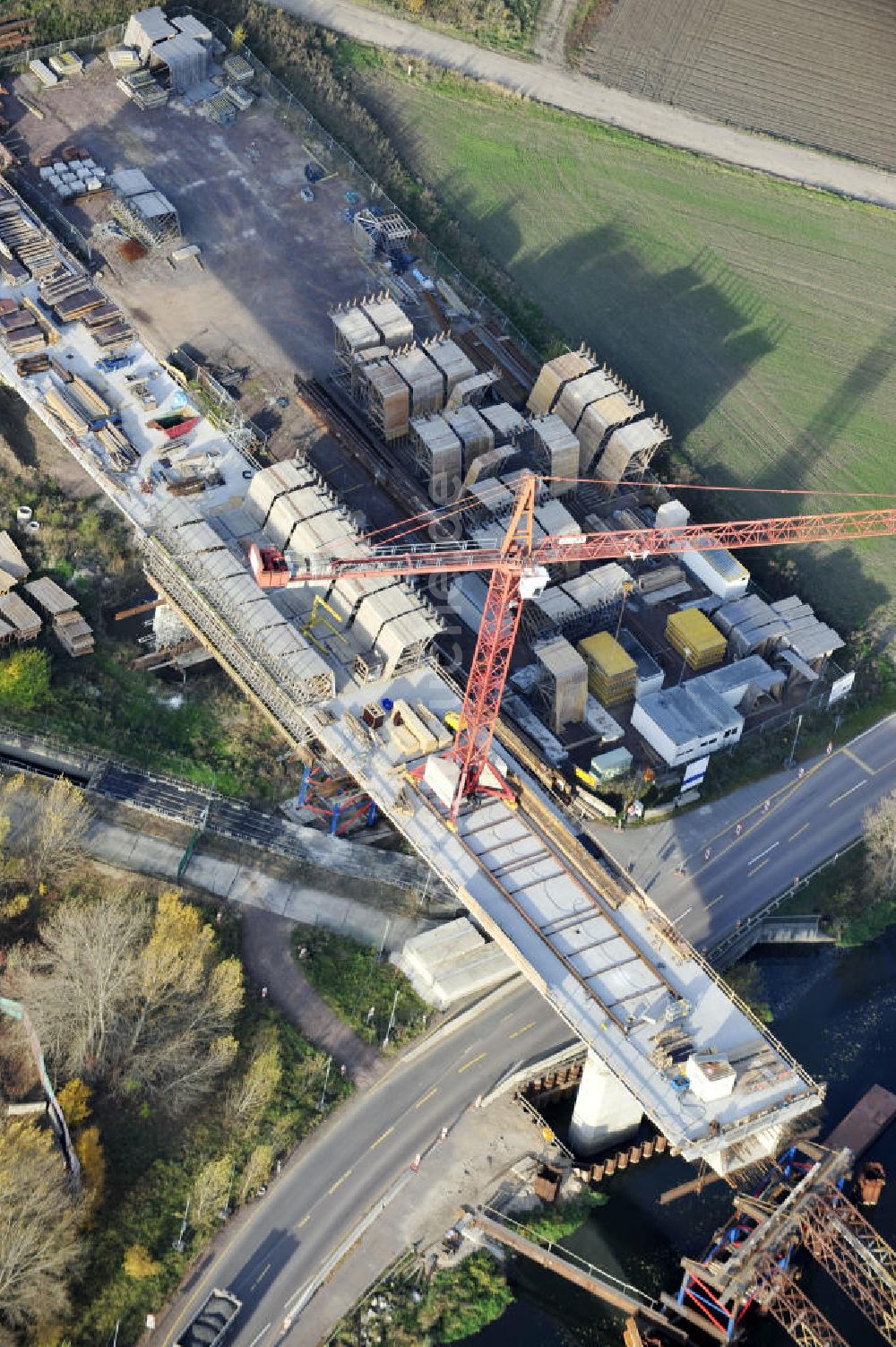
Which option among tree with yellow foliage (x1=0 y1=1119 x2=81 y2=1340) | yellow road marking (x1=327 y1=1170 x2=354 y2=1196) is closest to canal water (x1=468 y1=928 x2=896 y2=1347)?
yellow road marking (x1=327 y1=1170 x2=354 y2=1196)

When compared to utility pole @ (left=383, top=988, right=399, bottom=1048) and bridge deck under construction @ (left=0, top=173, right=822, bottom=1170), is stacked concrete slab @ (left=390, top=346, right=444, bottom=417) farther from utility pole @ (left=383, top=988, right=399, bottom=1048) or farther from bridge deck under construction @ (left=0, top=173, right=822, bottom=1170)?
utility pole @ (left=383, top=988, right=399, bottom=1048)

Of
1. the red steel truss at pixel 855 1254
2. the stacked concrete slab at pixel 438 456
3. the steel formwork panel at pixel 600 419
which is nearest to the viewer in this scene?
the red steel truss at pixel 855 1254

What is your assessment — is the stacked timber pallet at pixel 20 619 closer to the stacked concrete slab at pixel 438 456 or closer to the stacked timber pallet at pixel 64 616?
the stacked timber pallet at pixel 64 616

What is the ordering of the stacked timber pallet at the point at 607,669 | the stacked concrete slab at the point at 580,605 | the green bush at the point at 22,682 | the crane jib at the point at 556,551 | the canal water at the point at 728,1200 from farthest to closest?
the stacked concrete slab at the point at 580,605 → the stacked timber pallet at the point at 607,669 → the green bush at the point at 22,682 → the crane jib at the point at 556,551 → the canal water at the point at 728,1200

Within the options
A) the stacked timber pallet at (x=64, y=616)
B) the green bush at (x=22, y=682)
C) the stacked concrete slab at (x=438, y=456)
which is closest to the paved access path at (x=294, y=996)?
the green bush at (x=22, y=682)

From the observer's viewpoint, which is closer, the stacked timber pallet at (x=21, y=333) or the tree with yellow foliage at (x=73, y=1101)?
the tree with yellow foliage at (x=73, y=1101)
